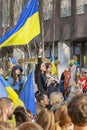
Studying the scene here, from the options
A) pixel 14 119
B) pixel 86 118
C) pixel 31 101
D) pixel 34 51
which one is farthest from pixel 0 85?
pixel 34 51

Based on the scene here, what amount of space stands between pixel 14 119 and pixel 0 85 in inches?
74.3

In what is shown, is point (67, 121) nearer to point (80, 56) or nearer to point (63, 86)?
point (63, 86)

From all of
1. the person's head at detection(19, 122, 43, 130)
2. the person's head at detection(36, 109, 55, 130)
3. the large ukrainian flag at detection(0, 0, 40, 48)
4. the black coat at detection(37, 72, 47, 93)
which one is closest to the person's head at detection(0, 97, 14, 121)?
the person's head at detection(36, 109, 55, 130)

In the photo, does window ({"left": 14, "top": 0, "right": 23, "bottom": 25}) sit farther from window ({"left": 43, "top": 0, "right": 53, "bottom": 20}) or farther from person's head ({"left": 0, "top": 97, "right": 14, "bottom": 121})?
person's head ({"left": 0, "top": 97, "right": 14, "bottom": 121})

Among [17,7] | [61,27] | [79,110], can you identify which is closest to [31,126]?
[79,110]

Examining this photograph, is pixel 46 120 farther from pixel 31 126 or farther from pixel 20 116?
pixel 31 126

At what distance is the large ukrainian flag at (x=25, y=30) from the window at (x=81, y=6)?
19.3m

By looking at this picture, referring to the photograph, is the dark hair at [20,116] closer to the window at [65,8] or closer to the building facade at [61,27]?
the building facade at [61,27]

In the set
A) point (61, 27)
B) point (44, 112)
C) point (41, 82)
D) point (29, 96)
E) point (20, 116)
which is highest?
point (44, 112)

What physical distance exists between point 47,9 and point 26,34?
21289 mm

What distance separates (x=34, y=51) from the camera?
30266mm

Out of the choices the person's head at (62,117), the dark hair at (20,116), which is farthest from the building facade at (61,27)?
the person's head at (62,117)

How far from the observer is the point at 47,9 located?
101 feet

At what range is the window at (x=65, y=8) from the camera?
3091 cm
